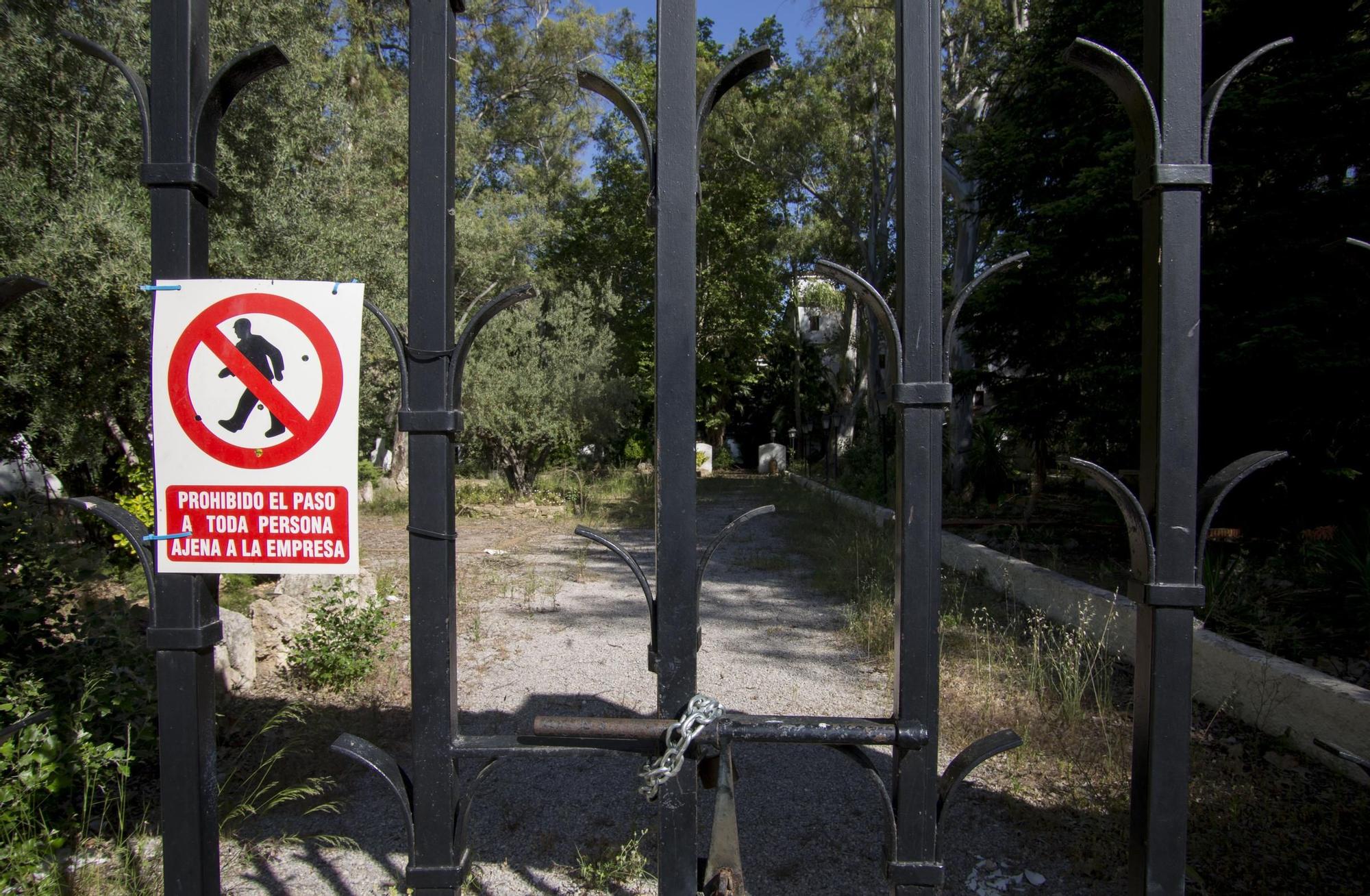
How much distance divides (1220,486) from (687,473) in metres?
1.07

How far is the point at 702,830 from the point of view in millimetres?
3189

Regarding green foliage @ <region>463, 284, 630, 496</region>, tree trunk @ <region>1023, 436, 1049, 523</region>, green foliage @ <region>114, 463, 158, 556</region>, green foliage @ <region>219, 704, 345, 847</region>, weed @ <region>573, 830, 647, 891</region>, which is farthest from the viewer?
green foliage @ <region>463, 284, 630, 496</region>

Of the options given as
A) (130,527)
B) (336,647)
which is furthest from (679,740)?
(336,647)

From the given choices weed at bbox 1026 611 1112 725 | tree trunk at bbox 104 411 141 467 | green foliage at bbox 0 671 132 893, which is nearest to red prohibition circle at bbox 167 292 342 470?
green foliage at bbox 0 671 132 893

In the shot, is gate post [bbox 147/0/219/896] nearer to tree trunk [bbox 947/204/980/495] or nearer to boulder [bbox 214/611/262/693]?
boulder [bbox 214/611/262/693]

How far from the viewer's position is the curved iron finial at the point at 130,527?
157cm

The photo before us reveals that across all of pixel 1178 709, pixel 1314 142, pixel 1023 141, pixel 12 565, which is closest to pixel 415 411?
pixel 1178 709

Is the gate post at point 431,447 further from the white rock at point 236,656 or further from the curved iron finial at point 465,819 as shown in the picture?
the white rock at point 236,656

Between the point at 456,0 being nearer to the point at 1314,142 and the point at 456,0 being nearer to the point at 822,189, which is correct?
the point at 1314,142

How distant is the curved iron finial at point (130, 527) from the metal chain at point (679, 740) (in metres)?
1.06

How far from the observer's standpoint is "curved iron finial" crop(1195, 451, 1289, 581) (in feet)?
5.00

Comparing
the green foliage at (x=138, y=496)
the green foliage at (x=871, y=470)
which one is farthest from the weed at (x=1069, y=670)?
the green foliage at (x=138, y=496)

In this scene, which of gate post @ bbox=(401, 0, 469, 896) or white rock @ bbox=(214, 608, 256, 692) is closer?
gate post @ bbox=(401, 0, 469, 896)

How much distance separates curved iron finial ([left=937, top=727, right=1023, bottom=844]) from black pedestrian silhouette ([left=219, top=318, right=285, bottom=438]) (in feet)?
5.11
